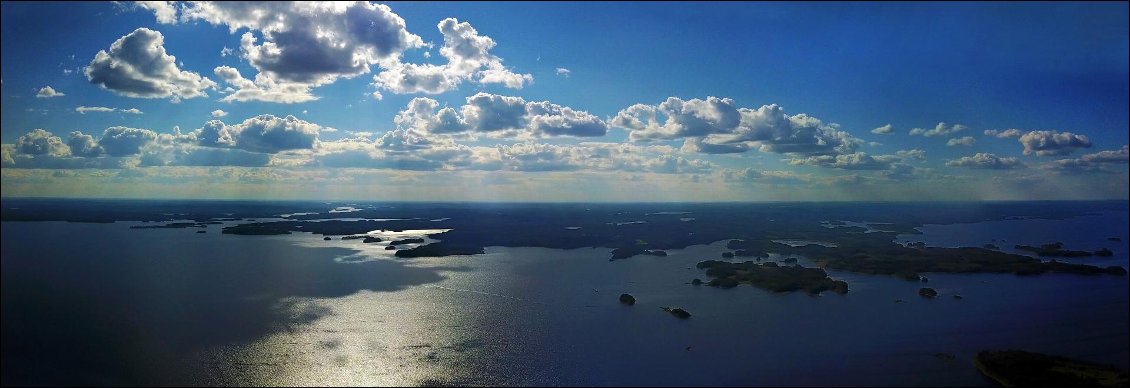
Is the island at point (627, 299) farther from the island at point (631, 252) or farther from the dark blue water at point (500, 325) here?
the island at point (631, 252)

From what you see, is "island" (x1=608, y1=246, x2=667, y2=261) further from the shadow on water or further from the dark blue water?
the shadow on water

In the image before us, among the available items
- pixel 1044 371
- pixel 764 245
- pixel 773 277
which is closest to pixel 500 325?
pixel 1044 371

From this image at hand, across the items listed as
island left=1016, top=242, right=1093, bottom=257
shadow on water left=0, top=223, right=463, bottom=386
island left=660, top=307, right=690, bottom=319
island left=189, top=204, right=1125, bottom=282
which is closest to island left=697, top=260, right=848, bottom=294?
island left=189, top=204, right=1125, bottom=282

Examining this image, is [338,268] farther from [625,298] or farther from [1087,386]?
[1087,386]

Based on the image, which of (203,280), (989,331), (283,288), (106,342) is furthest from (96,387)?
(989,331)


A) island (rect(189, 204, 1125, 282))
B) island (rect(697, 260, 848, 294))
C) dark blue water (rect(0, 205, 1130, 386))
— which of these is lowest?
dark blue water (rect(0, 205, 1130, 386))
